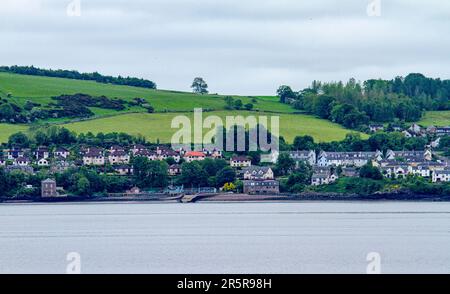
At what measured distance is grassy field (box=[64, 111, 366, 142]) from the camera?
10150 centimetres

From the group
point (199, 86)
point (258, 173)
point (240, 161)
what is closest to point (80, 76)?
point (199, 86)

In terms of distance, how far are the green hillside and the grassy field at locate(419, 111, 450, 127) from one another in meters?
10.9

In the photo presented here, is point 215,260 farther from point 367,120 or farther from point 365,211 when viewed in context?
point 367,120

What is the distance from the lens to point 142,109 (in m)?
111

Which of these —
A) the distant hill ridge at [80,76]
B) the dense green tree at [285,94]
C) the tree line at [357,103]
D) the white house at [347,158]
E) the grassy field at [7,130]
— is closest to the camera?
the white house at [347,158]

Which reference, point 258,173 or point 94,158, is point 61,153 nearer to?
point 94,158

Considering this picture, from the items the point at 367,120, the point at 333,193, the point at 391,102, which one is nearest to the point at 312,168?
the point at 333,193

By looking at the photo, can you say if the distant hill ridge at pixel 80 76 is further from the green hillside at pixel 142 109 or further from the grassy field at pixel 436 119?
the grassy field at pixel 436 119

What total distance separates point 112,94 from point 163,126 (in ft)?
50.2

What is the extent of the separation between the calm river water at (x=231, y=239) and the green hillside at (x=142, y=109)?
27.8m

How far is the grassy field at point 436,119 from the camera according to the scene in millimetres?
114262

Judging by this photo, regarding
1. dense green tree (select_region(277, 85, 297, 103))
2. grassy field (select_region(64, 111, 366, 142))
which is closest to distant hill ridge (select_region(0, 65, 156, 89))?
dense green tree (select_region(277, 85, 297, 103))

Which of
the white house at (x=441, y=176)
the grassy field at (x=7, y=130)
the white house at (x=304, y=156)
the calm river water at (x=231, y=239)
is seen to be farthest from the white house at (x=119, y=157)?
the white house at (x=441, y=176)

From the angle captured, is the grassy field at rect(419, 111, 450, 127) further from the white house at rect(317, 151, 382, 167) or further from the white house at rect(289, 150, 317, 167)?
the white house at rect(289, 150, 317, 167)
